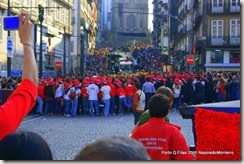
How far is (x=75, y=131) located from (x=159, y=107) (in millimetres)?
8865

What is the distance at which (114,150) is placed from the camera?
180 centimetres

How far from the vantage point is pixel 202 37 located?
46.0m

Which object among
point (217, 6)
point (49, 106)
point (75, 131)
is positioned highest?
point (217, 6)

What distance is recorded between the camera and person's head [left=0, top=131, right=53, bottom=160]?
2176 millimetres

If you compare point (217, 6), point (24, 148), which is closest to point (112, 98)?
point (24, 148)

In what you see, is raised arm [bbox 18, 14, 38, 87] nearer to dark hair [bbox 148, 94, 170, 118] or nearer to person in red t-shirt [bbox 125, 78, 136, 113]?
dark hair [bbox 148, 94, 170, 118]

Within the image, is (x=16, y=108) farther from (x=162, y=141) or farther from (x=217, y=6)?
(x=217, y=6)

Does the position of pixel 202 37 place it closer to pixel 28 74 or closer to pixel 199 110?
pixel 199 110

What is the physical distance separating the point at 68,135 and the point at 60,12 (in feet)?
40.4

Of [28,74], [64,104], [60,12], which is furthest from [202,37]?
[28,74]

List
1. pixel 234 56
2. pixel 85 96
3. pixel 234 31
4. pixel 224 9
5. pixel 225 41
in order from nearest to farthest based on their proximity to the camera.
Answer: pixel 85 96 < pixel 234 56 < pixel 225 41 < pixel 224 9 < pixel 234 31

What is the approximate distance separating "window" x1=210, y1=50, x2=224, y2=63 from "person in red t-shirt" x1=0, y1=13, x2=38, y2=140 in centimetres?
4260

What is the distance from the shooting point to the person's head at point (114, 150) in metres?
1.79

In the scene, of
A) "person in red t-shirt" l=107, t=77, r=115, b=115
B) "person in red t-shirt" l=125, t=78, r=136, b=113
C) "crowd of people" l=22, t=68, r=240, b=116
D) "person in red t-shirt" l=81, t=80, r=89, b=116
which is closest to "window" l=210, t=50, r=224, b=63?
"crowd of people" l=22, t=68, r=240, b=116
